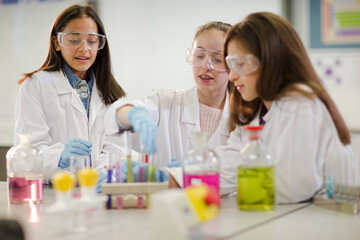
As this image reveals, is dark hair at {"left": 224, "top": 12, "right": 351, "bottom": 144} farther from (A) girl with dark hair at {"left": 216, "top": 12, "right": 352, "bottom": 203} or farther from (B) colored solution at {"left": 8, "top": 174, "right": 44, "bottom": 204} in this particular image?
(B) colored solution at {"left": 8, "top": 174, "right": 44, "bottom": 204}

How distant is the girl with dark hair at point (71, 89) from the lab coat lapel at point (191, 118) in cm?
50

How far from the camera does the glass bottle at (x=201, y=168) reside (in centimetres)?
178

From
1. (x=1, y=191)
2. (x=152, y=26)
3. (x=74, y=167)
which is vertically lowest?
(x=1, y=191)

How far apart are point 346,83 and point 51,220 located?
116 inches

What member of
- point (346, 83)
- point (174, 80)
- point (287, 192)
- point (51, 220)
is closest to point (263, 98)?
point (287, 192)

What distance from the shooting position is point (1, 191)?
227 cm

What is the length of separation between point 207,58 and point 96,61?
0.80m

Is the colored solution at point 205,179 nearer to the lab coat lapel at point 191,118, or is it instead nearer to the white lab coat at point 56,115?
the lab coat lapel at point 191,118

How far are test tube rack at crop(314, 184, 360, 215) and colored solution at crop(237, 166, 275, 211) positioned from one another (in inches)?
7.9

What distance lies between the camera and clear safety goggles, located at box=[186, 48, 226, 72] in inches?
96.6

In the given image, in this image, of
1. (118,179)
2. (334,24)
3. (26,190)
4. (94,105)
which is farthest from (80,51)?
(334,24)

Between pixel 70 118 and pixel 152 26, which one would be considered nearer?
pixel 70 118

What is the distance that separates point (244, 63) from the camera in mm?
1934

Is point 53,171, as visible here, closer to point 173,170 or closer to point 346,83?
point 173,170
